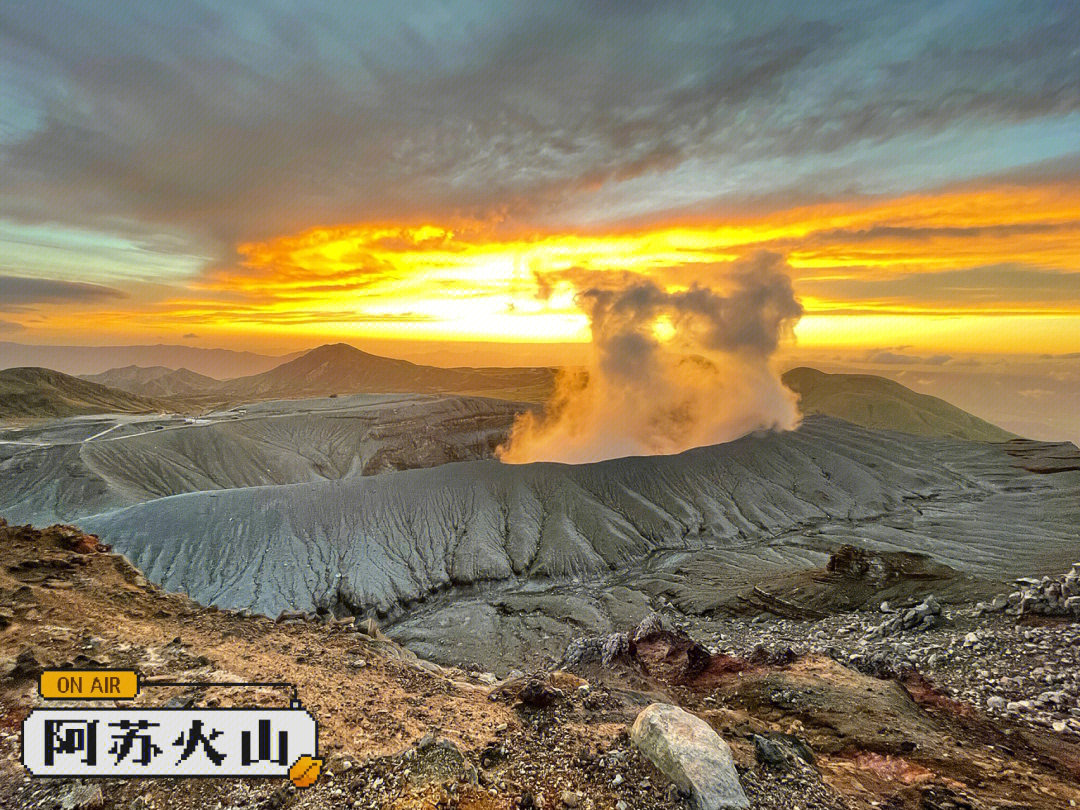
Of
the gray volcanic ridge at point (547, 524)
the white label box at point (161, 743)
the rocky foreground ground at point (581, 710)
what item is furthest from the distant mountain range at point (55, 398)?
the white label box at point (161, 743)

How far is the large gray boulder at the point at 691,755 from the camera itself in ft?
20.5

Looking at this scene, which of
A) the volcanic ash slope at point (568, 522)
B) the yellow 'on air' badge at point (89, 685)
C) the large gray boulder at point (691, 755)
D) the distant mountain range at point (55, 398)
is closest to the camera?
the large gray boulder at point (691, 755)

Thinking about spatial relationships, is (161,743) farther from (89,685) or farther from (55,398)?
(55,398)

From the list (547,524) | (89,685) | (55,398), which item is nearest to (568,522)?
(547,524)

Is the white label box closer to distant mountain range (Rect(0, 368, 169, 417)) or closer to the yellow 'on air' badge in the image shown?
the yellow 'on air' badge

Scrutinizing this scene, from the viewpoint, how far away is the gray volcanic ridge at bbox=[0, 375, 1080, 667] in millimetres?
37812

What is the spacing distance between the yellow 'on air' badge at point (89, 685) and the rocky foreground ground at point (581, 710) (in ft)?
1.31

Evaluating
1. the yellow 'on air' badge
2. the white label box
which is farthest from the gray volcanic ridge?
the white label box

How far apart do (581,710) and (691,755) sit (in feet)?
8.99

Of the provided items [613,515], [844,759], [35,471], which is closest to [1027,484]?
[613,515]

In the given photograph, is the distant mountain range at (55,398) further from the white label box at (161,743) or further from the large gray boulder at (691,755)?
the large gray boulder at (691,755)

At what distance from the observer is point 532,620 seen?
38.4 m

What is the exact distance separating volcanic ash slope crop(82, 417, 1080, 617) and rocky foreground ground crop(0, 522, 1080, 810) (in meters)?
30.8

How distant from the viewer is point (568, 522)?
→ 5631 centimetres
